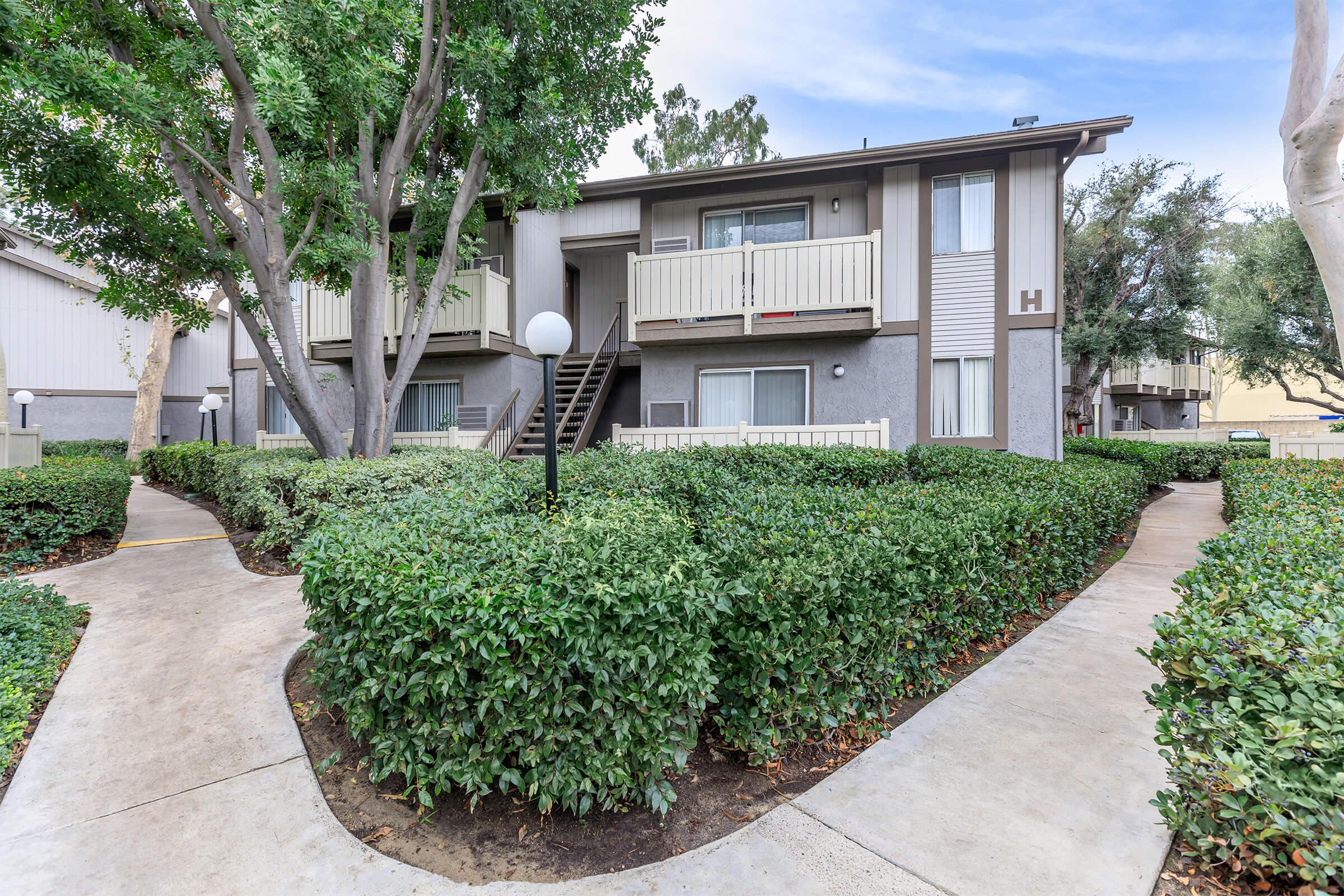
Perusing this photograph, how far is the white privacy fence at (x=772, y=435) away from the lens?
8836 mm

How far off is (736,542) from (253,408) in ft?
50.3

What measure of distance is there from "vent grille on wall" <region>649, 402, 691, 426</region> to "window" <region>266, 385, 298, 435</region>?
8612 mm

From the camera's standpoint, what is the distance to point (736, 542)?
10.3 feet

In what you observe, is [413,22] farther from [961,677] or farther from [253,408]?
[253,408]

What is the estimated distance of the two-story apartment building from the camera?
920 cm

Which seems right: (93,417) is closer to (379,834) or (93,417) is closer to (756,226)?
(756,226)

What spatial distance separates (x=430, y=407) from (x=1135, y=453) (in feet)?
46.9

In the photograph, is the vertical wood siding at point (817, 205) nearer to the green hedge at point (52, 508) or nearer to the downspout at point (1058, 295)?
the downspout at point (1058, 295)

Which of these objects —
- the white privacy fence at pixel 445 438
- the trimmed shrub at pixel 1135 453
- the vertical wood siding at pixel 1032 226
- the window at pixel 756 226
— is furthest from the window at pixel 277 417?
the trimmed shrub at pixel 1135 453

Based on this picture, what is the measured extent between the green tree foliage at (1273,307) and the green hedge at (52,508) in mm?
21568

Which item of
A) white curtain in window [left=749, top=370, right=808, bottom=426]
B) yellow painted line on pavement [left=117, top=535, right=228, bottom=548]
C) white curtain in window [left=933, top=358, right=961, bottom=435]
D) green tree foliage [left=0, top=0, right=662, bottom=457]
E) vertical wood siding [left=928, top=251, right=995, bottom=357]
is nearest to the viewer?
green tree foliage [left=0, top=0, right=662, bottom=457]

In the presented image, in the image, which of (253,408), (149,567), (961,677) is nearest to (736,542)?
(961,677)

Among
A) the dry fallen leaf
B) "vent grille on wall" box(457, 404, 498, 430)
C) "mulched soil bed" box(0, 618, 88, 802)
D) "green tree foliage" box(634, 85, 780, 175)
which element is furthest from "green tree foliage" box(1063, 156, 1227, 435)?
"mulched soil bed" box(0, 618, 88, 802)

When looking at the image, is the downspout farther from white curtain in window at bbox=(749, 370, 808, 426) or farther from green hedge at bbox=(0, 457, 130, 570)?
green hedge at bbox=(0, 457, 130, 570)
